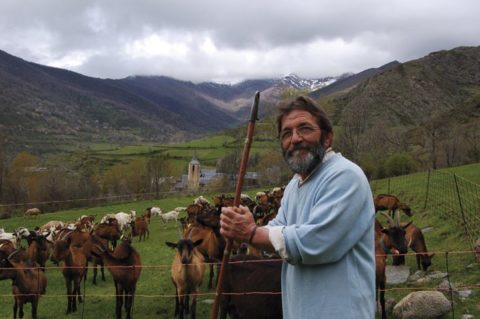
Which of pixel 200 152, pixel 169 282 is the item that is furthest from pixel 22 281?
pixel 200 152

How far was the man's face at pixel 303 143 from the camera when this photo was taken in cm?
278

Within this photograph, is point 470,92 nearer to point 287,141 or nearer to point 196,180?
point 196,180

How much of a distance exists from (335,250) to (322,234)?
0.36ft

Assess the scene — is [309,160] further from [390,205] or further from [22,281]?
[390,205]

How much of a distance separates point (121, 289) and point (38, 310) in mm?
2854

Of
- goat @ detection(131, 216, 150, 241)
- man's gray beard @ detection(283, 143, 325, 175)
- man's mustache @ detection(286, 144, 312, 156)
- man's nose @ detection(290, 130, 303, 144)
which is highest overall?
man's nose @ detection(290, 130, 303, 144)

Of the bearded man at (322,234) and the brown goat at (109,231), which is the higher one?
the bearded man at (322,234)

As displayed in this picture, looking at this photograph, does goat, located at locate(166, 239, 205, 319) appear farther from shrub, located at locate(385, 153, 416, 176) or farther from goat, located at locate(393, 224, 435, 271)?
shrub, located at locate(385, 153, 416, 176)

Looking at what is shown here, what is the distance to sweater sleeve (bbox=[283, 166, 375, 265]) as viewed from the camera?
2436mm

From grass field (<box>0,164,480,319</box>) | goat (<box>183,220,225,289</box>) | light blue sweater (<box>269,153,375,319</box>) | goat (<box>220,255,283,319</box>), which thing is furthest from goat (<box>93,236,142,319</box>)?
light blue sweater (<box>269,153,375,319</box>)

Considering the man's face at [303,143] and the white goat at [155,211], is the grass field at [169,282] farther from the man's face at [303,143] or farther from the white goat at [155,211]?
the white goat at [155,211]

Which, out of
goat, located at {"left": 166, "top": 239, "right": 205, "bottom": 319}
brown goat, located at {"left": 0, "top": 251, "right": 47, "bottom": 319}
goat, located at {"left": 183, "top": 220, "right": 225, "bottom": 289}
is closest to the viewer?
goat, located at {"left": 166, "top": 239, "right": 205, "bottom": 319}

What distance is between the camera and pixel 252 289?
25.5ft

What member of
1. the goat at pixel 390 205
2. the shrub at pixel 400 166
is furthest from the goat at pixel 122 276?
the shrub at pixel 400 166
